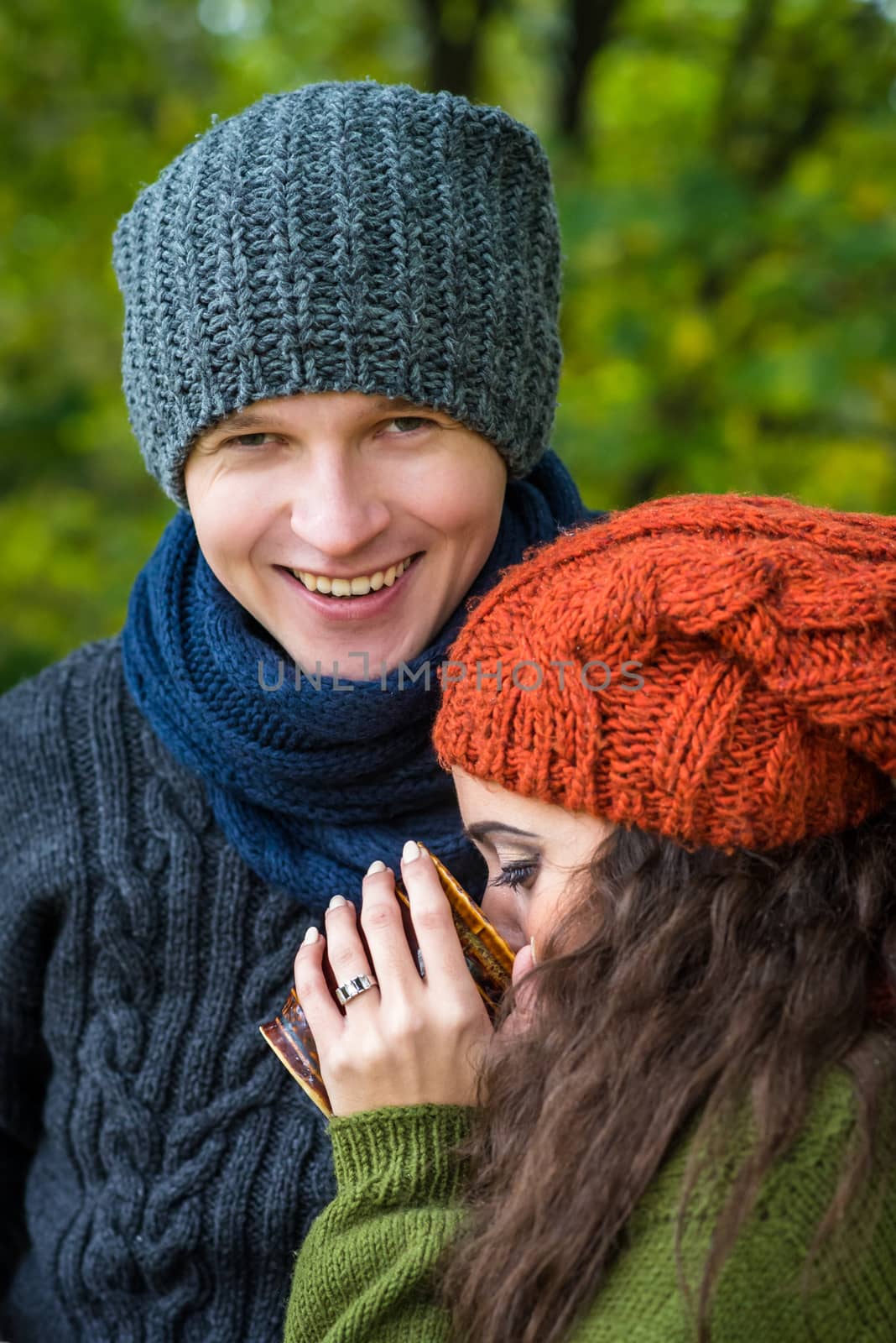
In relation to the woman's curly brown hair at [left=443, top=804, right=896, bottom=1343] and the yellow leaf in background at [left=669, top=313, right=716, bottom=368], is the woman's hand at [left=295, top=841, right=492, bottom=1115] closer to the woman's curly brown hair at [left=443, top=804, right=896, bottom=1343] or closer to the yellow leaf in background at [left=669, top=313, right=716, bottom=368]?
the woman's curly brown hair at [left=443, top=804, right=896, bottom=1343]

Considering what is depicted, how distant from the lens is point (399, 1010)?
1734 millimetres

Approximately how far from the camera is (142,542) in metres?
4.91

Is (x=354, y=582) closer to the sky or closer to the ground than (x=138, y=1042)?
closer to the sky

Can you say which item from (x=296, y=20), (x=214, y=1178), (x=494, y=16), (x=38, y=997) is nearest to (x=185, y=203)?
(x=38, y=997)

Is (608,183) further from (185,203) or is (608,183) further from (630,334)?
(185,203)

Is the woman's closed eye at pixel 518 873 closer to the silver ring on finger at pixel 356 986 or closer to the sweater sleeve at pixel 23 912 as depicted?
the silver ring on finger at pixel 356 986

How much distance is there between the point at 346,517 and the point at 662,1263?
1025 millimetres

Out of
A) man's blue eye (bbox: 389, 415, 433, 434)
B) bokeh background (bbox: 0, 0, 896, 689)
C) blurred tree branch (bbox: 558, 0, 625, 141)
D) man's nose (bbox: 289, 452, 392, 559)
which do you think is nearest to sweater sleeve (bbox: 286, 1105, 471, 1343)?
man's nose (bbox: 289, 452, 392, 559)

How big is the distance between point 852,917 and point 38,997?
1373 mm

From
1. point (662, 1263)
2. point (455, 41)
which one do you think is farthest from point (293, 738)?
point (455, 41)

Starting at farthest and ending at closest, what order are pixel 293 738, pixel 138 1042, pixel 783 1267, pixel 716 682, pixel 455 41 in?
pixel 455 41 → pixel 138 1042 → pixel 293 738 → pixel 716 682 → pixel 783 1267

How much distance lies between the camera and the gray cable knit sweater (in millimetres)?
2043

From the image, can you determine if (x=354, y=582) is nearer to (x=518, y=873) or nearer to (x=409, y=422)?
(x=409, y=422)

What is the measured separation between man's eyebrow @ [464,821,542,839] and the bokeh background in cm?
282
